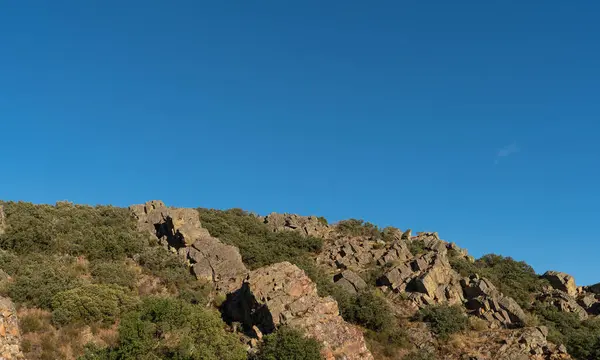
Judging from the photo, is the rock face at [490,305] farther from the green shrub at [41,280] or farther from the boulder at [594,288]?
the green shrub at [41,280]

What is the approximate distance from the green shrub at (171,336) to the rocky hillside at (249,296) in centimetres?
7

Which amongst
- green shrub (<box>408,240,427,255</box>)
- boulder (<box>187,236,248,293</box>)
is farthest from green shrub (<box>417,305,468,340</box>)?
boulder (<box>187,236,248,293</box>)

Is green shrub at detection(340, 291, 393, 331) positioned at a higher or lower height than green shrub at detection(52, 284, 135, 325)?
higher

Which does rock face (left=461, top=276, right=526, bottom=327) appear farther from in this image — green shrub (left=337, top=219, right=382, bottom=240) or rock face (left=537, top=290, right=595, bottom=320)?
green shrub (left=337, top=219, right=382, bottom=240)

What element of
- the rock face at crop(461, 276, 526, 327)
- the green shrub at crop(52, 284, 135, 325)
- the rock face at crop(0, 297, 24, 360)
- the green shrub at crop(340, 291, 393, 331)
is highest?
the rock face at crop(461, 276, 526, 327)

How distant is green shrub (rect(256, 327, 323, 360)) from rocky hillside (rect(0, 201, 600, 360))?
69 millimetres

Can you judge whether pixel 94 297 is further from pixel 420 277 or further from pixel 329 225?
pixel 329 225

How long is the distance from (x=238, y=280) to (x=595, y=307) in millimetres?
34138

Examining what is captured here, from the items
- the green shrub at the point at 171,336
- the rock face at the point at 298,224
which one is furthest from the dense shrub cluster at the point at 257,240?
the green shrub at the point at 171,336

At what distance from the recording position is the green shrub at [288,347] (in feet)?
61.4

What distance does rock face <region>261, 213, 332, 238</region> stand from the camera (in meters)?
47.8

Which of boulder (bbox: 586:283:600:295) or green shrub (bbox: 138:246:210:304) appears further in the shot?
boulder (bbox: 586:283:600:295)

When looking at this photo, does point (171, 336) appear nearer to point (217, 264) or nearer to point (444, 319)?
point (217, 264)

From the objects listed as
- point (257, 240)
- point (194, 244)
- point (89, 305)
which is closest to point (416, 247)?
point (257, 240)
